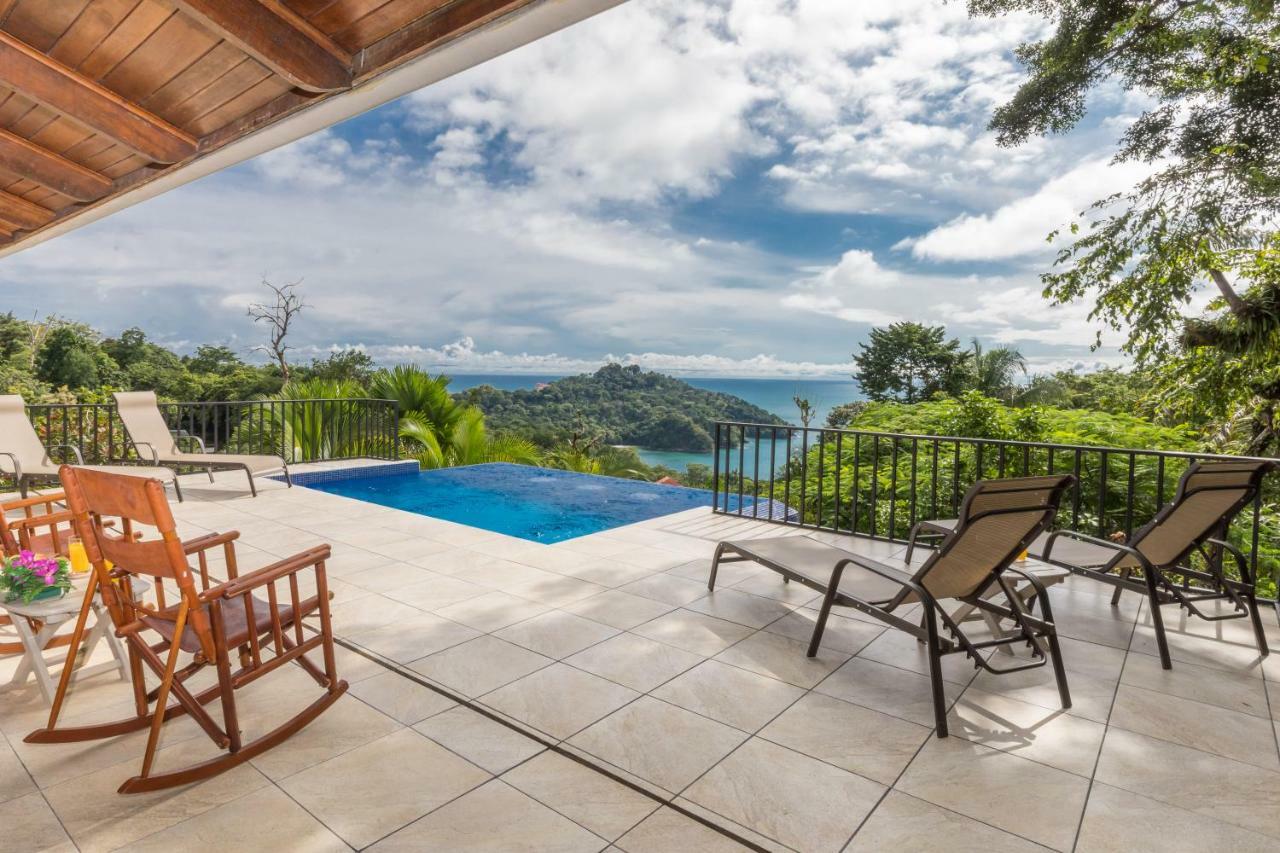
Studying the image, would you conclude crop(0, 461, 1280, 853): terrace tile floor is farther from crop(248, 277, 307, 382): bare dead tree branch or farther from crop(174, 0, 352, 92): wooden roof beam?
crop(248, 277, 307, 382): bare dead tree branch

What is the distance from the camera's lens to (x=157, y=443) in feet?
23.4

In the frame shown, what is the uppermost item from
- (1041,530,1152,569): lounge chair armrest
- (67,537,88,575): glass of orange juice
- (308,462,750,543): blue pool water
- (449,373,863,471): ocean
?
(449,373,863,471): ocean

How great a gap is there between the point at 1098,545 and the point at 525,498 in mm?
6169

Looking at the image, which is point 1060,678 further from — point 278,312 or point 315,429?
point 278,312

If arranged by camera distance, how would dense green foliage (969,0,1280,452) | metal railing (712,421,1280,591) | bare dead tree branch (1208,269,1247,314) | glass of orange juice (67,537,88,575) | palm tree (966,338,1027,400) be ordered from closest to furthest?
glass of orange juice (67,537,88,575) < metal railing (712,421,1280,591) < bare dead tree branch (1208,269,1247,314) < dense green foliage (969,0,1280,452) < palm tree (966,338,1027,400)

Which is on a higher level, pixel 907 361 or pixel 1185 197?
pixel 1185 197

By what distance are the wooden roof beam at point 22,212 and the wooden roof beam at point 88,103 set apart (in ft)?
5.79

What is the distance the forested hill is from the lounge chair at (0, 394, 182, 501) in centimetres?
1519

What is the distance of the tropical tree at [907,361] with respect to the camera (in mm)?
31156

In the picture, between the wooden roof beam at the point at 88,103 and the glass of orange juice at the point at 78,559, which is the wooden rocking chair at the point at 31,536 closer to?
the glass of orange juice at the point at 78,559

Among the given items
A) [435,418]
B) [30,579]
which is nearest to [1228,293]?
[435,418]

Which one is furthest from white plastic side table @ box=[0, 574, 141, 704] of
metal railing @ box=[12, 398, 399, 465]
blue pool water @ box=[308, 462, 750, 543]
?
metal railing @ box=[12, 398, 399, 465]

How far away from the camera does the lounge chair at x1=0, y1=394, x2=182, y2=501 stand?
6090mm

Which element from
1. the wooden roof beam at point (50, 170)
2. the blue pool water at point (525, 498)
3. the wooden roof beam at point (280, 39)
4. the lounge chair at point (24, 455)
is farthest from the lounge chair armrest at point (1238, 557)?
the lounge chair at point (24, 455)
